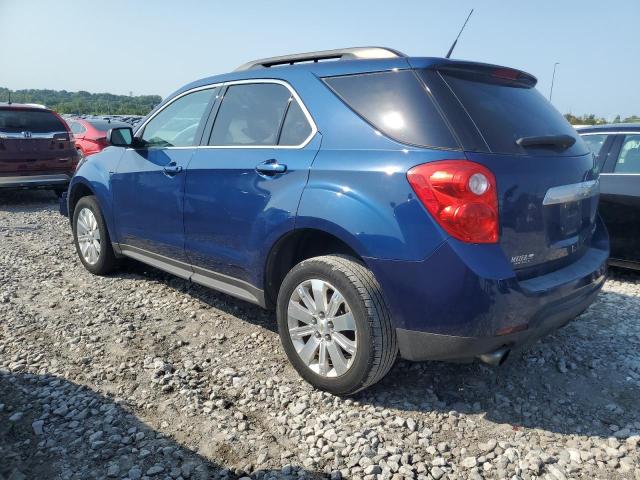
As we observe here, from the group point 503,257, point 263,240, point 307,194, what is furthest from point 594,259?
point 263,240

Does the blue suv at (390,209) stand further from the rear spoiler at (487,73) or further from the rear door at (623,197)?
the rear door at (623,197)

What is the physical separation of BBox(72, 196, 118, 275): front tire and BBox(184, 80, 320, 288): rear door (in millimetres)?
1452

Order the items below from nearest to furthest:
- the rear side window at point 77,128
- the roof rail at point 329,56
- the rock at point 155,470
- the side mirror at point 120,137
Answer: the rock at point 155,470 < the roof rail at point 329,56 < the side mirror at point 120,137 < the rear side window at point 77,128

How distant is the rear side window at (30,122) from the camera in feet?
28.3

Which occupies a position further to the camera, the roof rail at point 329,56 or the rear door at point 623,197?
the rear door at point 623,197

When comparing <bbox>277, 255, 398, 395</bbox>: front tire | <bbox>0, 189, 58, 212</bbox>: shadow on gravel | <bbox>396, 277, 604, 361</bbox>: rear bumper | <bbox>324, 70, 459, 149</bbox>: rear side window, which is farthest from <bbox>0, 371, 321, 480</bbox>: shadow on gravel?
<bbox>0, 189, 58, 212</bbox>: shadow on gravel

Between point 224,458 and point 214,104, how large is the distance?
7.78ft

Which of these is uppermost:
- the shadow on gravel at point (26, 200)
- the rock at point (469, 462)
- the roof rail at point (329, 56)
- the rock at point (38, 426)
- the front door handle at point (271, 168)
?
the roof rail at point (329, 56)

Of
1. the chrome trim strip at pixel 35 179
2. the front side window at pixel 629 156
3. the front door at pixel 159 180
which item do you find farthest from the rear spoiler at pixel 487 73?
the chrome trim strip at pixel 35 179

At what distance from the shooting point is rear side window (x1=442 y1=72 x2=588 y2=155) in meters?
2.57

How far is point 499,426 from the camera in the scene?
268cm

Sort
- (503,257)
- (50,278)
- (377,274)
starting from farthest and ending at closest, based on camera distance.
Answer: (50,278)
(377,274)
(503,257)

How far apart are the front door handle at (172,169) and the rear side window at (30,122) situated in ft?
20.8

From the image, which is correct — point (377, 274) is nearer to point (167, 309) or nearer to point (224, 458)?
point (224, 458)
